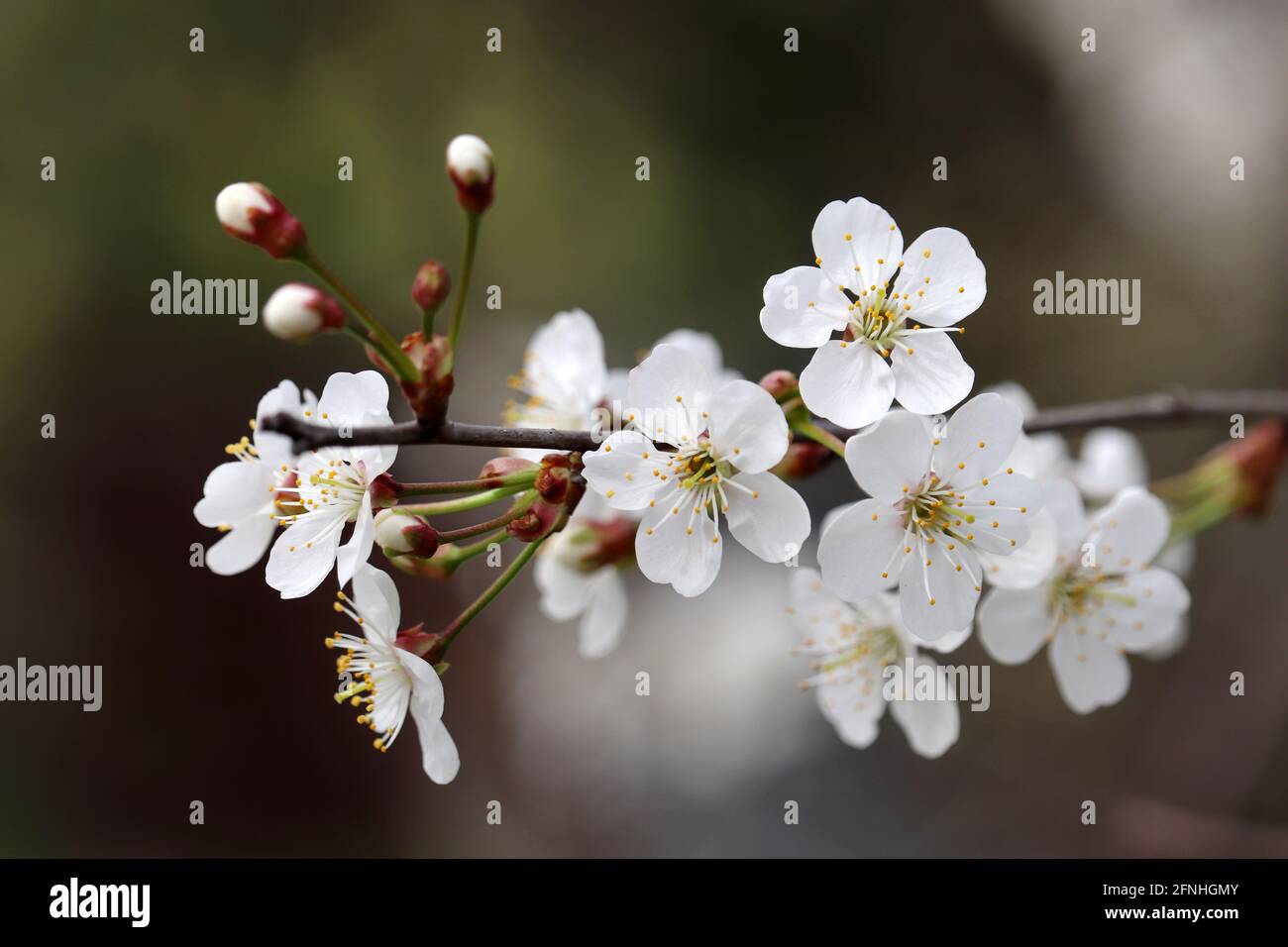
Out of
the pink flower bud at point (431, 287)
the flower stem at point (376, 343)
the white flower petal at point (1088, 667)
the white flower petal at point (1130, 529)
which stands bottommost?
the white flower petal at point (1088, 667)

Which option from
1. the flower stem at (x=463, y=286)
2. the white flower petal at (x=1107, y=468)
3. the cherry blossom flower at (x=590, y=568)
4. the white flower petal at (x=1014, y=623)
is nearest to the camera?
the flower stem at (x=463, y=286)

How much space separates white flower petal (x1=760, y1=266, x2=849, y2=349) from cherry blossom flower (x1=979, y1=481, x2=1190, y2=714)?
1.62 ft

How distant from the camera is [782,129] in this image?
3816 mm

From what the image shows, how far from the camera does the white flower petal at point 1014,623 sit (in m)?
1.39

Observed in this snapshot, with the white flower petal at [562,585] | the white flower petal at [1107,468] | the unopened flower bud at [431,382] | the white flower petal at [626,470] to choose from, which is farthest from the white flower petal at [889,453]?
the white flower petal at [1107,468]

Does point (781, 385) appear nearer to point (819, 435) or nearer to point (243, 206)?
point (819, 435)

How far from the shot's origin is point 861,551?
1.18m

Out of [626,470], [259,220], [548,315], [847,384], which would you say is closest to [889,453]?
[847,384]

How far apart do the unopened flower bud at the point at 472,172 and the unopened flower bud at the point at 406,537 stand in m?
0.36

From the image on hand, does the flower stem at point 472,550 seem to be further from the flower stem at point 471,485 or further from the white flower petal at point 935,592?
the white flower petal at point 935,592

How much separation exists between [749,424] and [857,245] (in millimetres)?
280

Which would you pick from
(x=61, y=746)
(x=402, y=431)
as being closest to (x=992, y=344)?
(x=402, y=431)

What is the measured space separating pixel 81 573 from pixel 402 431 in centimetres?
315

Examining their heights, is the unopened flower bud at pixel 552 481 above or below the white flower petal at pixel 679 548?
above
